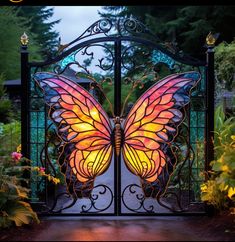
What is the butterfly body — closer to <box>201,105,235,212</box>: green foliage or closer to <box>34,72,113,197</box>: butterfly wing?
<box>34,72,113,197</box>: butterfly wing

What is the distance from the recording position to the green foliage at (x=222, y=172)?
216 inches

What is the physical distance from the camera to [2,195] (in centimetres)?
550

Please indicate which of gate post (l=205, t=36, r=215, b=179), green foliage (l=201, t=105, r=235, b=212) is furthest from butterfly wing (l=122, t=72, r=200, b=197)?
green foliage (l=201, t=105, r=235, b=212)

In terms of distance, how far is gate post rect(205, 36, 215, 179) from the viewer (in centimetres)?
632

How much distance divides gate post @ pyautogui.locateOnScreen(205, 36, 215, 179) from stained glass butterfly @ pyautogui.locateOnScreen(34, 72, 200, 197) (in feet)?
0.58

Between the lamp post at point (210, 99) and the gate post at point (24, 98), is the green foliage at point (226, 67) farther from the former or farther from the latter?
the gate post at point (24, 98)

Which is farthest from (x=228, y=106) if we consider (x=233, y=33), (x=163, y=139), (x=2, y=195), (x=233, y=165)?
(x=233, y=33)

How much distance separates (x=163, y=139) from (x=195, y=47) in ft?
60.9

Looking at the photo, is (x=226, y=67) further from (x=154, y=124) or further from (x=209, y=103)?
(x=154, y=124)

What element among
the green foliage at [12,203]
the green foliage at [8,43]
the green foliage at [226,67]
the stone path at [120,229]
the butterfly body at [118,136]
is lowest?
the stone path at [120,229]

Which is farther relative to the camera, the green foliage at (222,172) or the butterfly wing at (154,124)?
the butterfly wing at (154,124)

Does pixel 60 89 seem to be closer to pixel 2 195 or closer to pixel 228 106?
pixel 2 195

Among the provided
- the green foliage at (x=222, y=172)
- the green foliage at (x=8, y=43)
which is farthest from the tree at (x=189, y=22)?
the green foliage at (x=222, y=172)

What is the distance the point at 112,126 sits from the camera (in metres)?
6.34
